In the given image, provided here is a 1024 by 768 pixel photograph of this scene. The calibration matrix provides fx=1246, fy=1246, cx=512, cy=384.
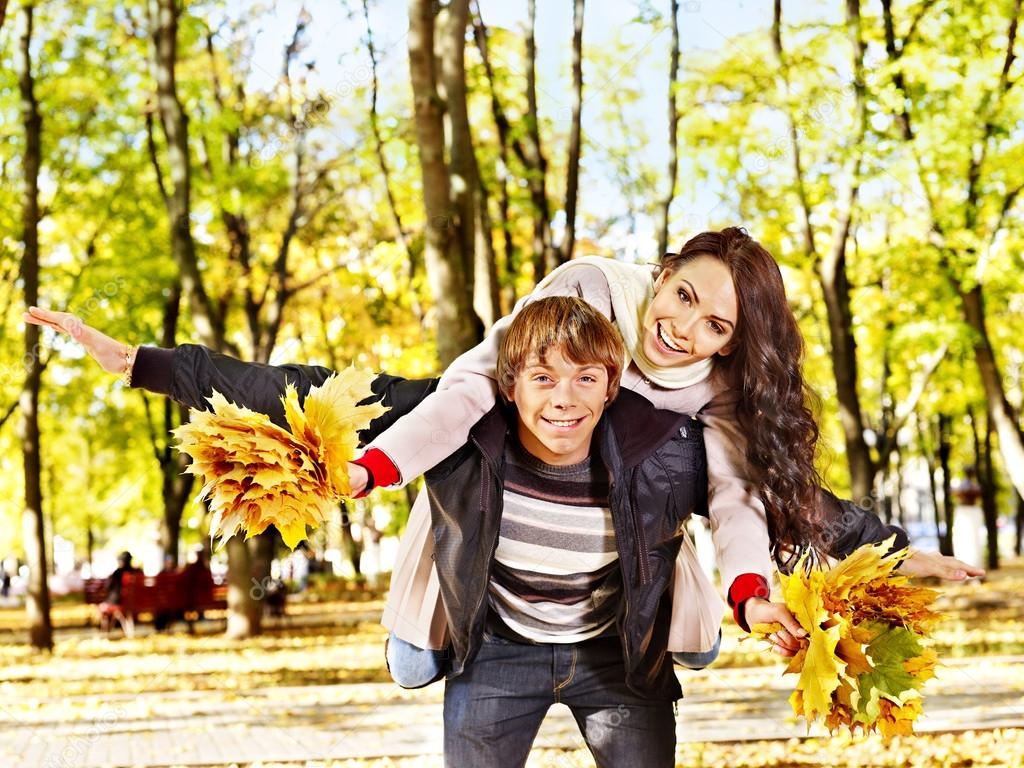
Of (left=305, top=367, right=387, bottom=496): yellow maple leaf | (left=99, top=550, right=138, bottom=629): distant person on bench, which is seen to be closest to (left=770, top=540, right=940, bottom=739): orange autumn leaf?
(left=305, top=367, right=387, bottom=496): yellow maple leaf

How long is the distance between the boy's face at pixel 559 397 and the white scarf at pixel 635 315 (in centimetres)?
26

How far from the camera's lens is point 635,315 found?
3.75m

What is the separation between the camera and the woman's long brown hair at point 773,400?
11.9 ft

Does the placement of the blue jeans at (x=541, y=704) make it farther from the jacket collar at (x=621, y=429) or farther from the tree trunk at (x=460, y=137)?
the tree trunk at (x=460, y=137)

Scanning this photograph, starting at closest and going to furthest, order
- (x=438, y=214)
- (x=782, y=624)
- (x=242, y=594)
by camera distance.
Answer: (x=782, y=624)
(x=438, y=214)
(x=242, y=594)

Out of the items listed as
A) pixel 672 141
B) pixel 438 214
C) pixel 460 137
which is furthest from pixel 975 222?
pixel 438 214

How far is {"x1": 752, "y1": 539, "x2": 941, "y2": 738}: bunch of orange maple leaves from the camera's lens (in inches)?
126

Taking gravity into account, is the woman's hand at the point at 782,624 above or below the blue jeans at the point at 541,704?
above

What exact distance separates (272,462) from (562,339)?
2.94 ft

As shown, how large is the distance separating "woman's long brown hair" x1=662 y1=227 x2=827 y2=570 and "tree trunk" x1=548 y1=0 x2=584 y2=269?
11.3 meters

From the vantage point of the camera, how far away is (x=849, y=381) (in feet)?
58.5

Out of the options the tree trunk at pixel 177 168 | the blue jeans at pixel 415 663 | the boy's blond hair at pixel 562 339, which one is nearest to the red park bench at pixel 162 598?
the tree trunk at pixel 177 168

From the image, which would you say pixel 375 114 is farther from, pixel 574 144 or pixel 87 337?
pixel 87 337

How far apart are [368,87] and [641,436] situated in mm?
17267
